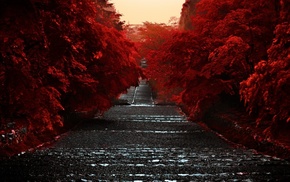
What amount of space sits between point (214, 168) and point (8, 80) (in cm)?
447

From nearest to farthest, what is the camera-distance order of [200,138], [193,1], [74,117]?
1. [200,138]
2. [74,117]
3. [193,1]

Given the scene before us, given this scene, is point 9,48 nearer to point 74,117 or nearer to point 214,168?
point 214,168

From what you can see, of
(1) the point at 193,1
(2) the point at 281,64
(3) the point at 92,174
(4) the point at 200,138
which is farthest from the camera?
(1) the point at 193,1

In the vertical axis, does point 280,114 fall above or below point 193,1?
below

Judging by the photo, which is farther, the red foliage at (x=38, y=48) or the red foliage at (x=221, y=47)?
the red foliage at (x=221, y=47)

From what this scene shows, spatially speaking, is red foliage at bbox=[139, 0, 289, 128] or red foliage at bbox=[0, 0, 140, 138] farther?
red foliage at bbox=[139, 0, 289, 128]

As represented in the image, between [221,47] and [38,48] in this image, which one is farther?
[221,47]

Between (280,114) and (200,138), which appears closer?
(280,114)

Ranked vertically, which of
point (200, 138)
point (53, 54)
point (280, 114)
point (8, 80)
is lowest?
point (200, 138)

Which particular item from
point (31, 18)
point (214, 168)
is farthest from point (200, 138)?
point (31, 18)

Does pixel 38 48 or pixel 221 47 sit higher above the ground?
pixel 221 47

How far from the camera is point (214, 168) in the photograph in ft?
24.1

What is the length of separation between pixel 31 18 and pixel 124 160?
13.0 ft

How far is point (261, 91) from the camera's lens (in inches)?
321
